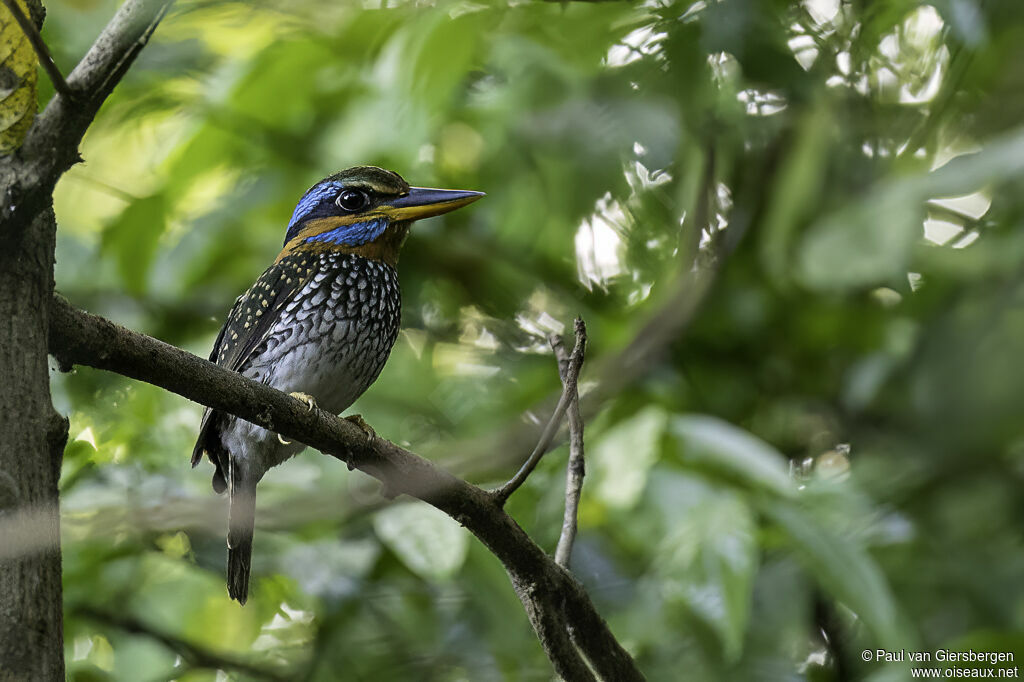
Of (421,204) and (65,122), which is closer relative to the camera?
(65,122)

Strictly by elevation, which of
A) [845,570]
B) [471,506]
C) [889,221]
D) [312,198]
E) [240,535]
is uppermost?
[312,198]

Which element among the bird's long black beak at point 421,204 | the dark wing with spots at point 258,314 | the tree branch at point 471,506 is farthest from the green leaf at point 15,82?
the dark wing with spots at point 258,314

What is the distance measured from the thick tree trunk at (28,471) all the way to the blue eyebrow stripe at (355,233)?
1621 mm

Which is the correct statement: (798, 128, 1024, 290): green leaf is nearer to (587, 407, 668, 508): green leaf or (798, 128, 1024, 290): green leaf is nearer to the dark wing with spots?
(587, 407, 668, 508): green leaf

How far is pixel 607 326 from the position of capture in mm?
3881

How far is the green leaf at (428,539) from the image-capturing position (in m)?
2.70

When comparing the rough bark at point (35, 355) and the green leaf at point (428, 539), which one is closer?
the rough bark at point (35, 355)

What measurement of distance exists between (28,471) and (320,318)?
5.38 feet

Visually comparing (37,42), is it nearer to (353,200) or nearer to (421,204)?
(421,204)

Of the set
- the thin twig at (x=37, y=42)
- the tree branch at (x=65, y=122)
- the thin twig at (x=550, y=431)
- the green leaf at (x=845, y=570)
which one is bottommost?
the green leaf at (x=845, y=570)

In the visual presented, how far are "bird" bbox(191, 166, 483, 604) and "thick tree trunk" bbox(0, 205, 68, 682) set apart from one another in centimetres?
150

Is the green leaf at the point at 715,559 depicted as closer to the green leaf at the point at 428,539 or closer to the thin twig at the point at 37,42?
the green leaf at the point at 428,539

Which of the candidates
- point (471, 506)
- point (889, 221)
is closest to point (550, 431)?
point (471, 506)

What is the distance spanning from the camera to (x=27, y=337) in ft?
4.15
